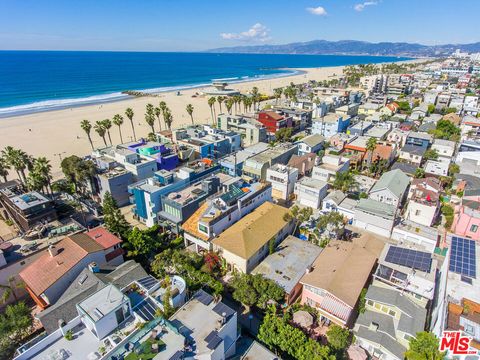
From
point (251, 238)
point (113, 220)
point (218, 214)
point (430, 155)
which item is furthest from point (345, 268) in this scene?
point (430, 155)

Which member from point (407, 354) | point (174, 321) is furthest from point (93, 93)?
point (407, 354)

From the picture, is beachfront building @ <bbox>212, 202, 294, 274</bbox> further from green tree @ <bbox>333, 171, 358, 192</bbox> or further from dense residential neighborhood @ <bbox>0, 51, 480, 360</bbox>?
green tree @ <bbox>333, 171, 358, 192</bbox>

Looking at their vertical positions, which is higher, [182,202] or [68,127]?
[182,202]

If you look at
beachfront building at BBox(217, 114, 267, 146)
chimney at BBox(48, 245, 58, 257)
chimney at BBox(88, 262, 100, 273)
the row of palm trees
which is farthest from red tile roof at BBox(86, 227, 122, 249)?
beachfront building at BBox(217, 114, 267, 146)

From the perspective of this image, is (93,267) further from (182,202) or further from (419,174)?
(419,174)

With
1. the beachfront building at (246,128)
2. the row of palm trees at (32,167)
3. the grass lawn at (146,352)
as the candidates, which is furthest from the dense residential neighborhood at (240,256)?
the beachfront building at (246,128)

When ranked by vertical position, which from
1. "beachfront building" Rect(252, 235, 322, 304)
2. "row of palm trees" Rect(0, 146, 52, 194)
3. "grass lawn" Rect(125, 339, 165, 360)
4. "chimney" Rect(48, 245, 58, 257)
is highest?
"row of palm trees" Rect(0, 146, 52, 194)

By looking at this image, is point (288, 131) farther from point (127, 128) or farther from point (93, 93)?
point (93, 93)
